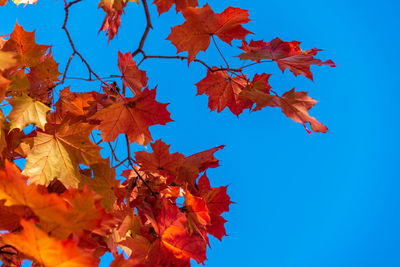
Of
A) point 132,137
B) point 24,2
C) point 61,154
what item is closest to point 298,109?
point 132,137

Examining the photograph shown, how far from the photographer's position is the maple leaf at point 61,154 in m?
0.67

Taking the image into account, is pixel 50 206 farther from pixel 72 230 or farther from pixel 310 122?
pixel 310 122

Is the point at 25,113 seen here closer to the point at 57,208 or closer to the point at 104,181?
the point at 104,181

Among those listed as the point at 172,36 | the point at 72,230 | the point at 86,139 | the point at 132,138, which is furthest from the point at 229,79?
the point at 72,230

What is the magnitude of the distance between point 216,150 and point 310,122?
22 cm

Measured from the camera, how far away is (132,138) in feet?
2.66

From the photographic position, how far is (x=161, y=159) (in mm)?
857

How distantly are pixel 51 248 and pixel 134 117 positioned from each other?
42cm

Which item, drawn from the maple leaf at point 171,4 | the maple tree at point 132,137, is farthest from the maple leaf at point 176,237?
the maple leaf at point 171,4

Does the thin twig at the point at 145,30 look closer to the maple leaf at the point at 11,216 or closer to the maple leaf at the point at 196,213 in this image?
the maple leaf at the point at 196,213

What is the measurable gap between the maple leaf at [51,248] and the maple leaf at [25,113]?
315 mm

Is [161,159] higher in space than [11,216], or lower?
higher

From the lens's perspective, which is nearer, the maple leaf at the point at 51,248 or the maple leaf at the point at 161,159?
the maple leaf at the point at 51,248

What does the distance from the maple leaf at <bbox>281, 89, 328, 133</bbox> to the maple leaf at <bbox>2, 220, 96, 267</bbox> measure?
21.4 inches
